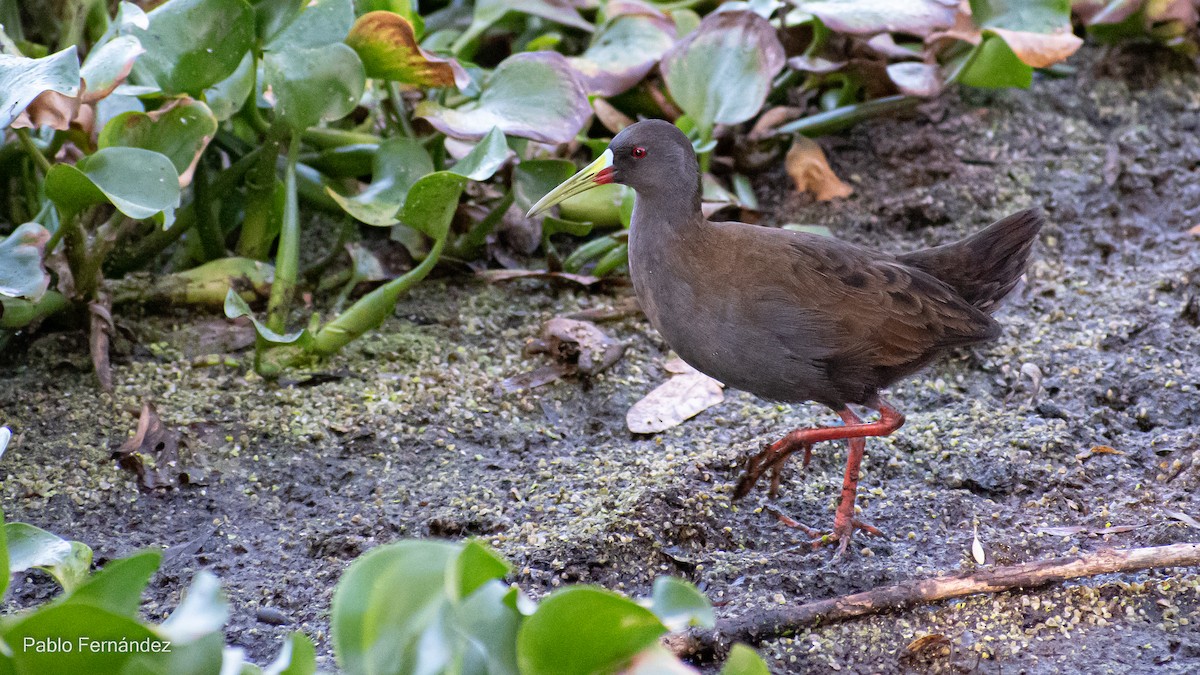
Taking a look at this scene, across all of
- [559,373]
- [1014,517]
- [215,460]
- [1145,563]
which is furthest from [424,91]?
[1145,563]

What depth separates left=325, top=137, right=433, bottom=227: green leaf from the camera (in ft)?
12.4

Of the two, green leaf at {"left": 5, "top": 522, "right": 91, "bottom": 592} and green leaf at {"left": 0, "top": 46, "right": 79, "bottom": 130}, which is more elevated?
green leaf at {"left": 0, "top": 46, "right": 79, "bottom": 130}

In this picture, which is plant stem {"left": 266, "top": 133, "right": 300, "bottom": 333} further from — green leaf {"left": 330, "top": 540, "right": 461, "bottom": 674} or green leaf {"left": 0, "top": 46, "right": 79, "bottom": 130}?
green leaf {"left": 330, "top": 540, "right": 461, "bottom": 674}

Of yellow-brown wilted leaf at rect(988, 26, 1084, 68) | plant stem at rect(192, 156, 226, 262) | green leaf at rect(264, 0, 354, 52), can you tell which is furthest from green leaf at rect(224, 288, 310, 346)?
yellow-brown wilted leaf at rect(988, 26, 1084, 68)

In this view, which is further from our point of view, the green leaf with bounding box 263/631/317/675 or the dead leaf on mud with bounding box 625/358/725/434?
the dead leaf on mud with bounding box 625/358/725/434

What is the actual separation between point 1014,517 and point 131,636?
2353mm

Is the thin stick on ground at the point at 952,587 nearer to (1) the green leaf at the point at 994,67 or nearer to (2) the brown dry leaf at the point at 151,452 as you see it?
(2) the brown dry leaf at the point at 151,452

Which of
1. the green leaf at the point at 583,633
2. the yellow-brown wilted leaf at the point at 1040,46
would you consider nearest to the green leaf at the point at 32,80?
the green leaf at the point at 583,633

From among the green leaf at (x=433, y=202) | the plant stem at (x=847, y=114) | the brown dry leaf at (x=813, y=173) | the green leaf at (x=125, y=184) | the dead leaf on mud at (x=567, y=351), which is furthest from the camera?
the plant stem at (x=847, y=114)

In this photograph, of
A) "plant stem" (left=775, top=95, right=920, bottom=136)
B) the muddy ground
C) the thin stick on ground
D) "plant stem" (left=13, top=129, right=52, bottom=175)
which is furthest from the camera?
"plant stem" (left=775, top=95, right=920, bottom=136)

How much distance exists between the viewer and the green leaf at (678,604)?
79.4 inches

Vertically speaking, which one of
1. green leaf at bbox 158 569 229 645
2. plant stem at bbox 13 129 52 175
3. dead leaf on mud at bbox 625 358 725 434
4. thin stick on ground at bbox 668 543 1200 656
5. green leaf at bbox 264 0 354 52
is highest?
green leaf at bbox 264 0 354 52

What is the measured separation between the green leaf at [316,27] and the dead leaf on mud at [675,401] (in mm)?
1551

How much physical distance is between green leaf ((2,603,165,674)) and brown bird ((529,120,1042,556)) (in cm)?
170
